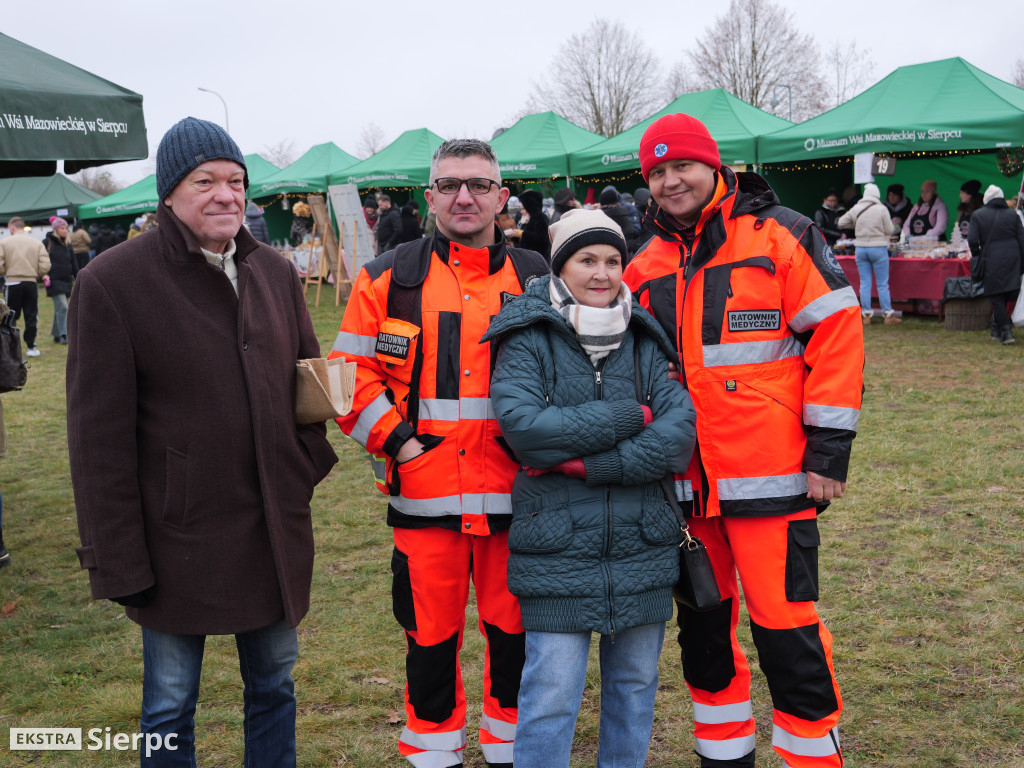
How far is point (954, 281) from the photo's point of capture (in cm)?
1118

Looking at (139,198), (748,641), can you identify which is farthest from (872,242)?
(139,198)

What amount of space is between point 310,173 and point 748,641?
20.4 m

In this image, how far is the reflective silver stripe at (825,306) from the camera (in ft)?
8.32

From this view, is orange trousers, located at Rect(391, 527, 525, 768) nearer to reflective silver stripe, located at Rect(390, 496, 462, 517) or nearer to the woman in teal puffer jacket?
reflective silver stripe, located at Rect(390, 496, 462, 517)

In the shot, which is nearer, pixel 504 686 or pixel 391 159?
pixel 504 686

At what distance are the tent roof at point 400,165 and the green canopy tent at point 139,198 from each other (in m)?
4.50

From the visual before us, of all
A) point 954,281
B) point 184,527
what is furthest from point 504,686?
point 954,281

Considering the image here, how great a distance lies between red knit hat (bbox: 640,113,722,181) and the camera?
2.64m

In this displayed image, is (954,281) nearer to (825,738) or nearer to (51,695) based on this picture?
(825,738)

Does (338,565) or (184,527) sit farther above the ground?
(184,527)

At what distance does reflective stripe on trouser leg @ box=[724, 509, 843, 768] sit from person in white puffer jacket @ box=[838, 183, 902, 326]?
965cm

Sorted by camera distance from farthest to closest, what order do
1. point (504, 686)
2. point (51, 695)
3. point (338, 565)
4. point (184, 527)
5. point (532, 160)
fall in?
point (532, 160), point (338, 565), point (51, 695), point (504, 686), point (184, 527)

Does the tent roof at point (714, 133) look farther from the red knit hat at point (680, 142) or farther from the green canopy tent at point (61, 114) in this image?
the red knit hat at point (680, 142)

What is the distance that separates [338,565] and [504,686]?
7.71ft
